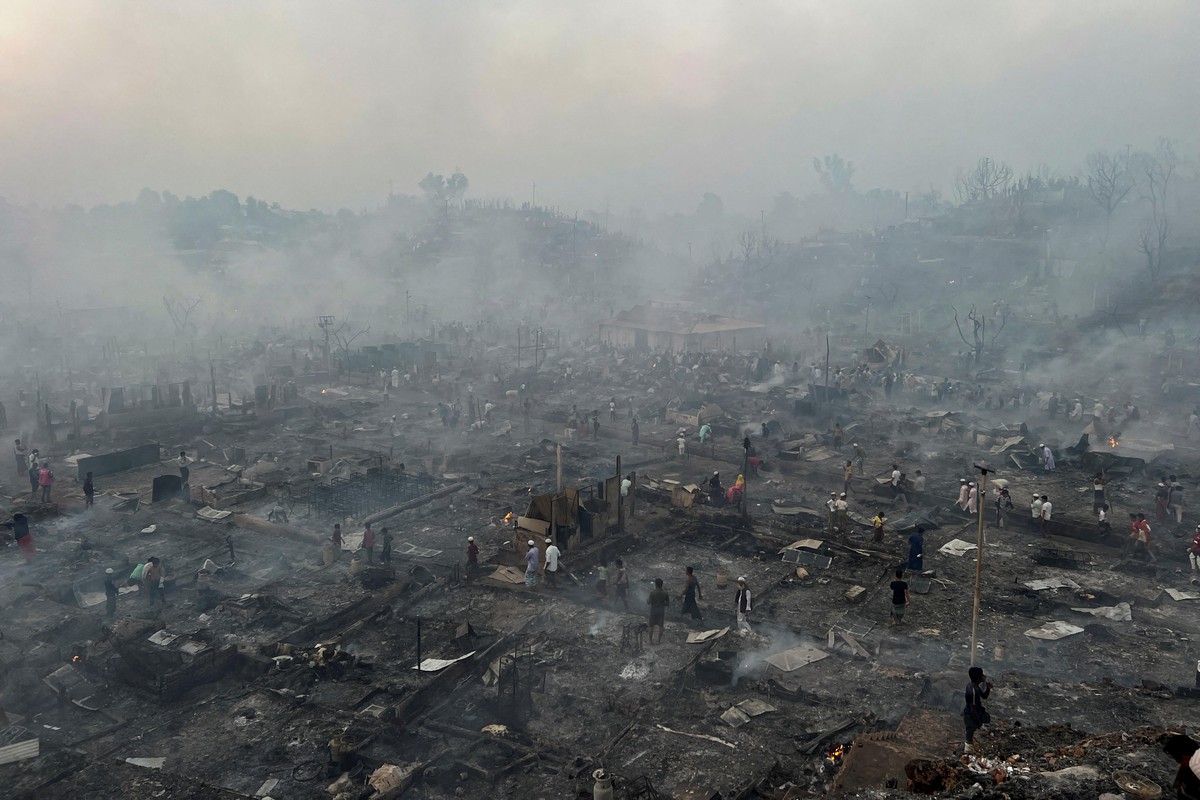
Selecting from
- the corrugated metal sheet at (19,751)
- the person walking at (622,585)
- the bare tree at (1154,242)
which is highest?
the bare tree at (1154,242)

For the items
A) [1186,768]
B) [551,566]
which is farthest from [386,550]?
[1186,768]

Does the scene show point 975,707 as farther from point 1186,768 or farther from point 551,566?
point 551,566

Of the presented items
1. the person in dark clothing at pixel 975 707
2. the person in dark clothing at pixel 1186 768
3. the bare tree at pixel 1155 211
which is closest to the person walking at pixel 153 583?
the person in dark clothing at pixel 975 707

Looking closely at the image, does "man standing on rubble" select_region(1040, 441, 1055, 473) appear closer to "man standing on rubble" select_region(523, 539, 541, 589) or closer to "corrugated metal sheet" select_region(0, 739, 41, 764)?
"man standing on rubble" select_region(523, 539, 541, 589)

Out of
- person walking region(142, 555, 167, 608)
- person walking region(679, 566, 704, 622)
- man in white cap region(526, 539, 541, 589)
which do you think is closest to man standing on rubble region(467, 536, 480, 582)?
man in white cap region(526, 539, 541, 589)

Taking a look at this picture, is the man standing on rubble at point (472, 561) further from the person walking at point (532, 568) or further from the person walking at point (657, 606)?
the person walking at point (657, 606)

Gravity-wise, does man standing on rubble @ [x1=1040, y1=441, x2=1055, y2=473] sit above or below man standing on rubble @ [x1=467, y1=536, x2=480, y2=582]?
above

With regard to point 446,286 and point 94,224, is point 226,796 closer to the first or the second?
point 446,286
